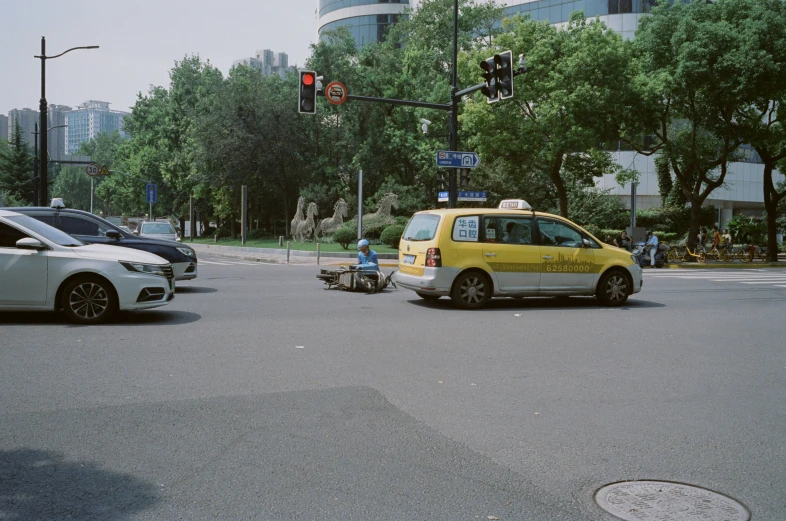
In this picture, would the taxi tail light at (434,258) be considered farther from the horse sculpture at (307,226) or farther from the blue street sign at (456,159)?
the horse sculpture at (307,226)

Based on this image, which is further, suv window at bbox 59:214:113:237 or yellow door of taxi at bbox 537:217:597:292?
suv window at bbox 59:214:113:237

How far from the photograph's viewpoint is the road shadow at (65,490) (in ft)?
12.3

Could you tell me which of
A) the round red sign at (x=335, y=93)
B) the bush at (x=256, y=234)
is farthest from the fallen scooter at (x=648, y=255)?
the bush at (x=256, y=234)

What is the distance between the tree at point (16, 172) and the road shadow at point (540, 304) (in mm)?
82438

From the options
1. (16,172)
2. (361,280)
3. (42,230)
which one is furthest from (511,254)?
(16,172)

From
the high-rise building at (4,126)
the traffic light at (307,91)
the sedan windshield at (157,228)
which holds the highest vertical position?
the high-rise building at (4,126)

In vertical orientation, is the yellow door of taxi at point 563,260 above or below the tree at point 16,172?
below

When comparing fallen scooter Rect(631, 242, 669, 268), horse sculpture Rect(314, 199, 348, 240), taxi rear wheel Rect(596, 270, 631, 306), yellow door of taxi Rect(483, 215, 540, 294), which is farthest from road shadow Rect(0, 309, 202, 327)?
horse sculpture Rect(314, 199, 348, 240)

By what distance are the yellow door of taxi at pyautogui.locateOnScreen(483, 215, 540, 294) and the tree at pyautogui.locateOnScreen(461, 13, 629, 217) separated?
56.3 ft

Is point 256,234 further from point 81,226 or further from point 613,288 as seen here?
point 613,288

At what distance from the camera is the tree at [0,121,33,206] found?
84.8m

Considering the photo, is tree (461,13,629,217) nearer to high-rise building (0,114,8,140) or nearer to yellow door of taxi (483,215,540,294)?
yellow door of taxi (483,215,540,294)

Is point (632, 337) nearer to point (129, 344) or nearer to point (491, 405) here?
point (491, 405)

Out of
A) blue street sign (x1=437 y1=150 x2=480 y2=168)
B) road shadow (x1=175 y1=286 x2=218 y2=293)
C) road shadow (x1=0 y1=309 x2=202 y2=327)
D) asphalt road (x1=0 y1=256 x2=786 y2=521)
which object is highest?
blue street sign (x1=437 y1=150 x2=480 y2=168)
